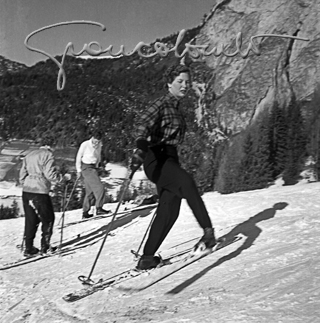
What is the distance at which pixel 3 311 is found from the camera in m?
2.31

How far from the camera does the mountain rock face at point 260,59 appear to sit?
19.5 ft

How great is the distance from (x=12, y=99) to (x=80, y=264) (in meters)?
3.67

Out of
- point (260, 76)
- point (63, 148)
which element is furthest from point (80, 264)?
point (260, 76)

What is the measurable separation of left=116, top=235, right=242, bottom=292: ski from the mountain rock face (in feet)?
12.1

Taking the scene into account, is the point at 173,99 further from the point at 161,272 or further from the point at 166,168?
the point at 161,272

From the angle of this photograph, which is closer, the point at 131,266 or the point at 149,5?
the point at 131,266

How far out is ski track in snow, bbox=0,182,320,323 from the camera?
1852 mm

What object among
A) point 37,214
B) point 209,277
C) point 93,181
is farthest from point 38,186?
point 209,277

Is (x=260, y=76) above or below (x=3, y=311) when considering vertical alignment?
above

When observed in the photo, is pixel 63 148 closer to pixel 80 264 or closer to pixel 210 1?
pixel 210 1

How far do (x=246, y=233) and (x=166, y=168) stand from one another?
103 centimetres

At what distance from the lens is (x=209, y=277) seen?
7.48 feet
